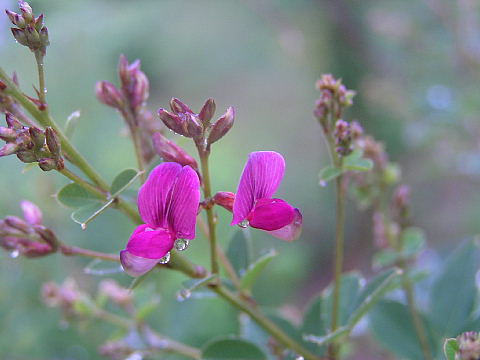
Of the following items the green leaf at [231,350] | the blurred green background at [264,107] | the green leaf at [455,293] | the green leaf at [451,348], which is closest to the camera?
the green leaf at [451,348]

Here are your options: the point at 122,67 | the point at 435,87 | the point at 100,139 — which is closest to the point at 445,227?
the point at 435,87

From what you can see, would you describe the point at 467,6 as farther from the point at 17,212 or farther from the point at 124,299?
the point at 17,212

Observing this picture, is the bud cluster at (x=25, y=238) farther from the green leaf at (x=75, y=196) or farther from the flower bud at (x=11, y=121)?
the flower bud at (x=11, y=121)

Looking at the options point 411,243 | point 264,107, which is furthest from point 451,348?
point 264,107

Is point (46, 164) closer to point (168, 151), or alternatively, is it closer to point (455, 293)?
point (168, 151)

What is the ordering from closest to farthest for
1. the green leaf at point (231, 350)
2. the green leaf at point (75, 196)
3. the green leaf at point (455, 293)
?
the green leaf at point (75, 196) < the green leaf at point (231, 350) < the green leaf at point (455, 293)

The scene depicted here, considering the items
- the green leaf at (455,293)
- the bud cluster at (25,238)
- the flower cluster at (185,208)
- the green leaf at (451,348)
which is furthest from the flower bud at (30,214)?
the green leaf at (455,293)
